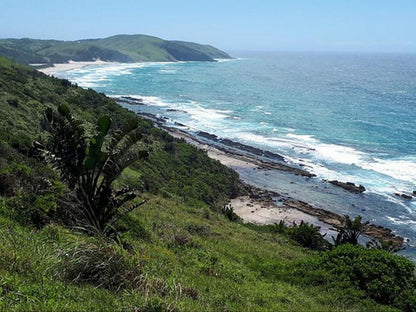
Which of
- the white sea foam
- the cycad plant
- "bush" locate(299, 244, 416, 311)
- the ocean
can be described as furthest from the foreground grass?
the white sea foam

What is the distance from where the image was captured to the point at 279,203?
44469 millimetres

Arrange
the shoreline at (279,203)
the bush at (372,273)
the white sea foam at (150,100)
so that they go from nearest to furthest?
A: the bush at (372,273), the shoreline at (279,203), the white sea foam at (150,100)

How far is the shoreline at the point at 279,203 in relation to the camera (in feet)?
125

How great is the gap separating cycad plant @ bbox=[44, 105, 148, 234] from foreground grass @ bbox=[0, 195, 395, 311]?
961 mm

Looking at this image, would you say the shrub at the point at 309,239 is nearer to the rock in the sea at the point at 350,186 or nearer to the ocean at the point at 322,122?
the ocean at the point at 322,122

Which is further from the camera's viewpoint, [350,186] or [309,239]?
[350,186]

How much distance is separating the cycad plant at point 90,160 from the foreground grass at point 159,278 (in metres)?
0.96

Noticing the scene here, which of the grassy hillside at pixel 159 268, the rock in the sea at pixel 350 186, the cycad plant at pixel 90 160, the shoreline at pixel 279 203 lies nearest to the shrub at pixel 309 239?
the grassy hillside at pixel 159 268

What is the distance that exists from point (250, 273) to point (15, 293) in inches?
337

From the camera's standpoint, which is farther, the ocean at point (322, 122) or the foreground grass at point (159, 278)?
the ocean at point (322, 122)

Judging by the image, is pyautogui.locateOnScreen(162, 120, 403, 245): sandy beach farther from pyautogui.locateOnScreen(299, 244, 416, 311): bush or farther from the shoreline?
pyautogui.locateOnScreen(299, 244, 416, 311): bush

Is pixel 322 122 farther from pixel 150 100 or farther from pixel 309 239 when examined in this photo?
pixel 309 239

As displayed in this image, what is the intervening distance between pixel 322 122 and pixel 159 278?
2979 inches

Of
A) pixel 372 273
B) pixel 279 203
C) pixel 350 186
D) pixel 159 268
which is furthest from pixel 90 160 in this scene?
pixel 350 186
